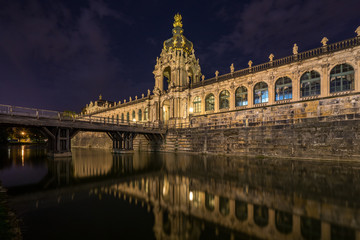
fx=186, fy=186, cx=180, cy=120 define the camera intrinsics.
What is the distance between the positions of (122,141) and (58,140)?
944 centimetres

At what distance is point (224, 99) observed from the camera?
32.4 metres

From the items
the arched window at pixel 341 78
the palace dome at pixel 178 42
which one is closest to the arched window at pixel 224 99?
the arched window at pixel 341 78

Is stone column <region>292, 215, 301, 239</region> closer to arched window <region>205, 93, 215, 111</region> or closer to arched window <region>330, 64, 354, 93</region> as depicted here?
arched window <region>330, 64, 354, 93</region>

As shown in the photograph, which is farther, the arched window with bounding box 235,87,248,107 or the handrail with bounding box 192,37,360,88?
the arched window with bounding box 235,87,248,107

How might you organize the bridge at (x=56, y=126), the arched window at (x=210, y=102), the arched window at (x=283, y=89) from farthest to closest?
the arched window at (x=210, y=102)
the arched window at (x=283, y=89)
the bridge at (x=56, y=126)

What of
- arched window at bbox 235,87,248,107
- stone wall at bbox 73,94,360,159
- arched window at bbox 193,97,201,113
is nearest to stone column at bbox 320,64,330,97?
stone wall at bbox 73,94,360,159

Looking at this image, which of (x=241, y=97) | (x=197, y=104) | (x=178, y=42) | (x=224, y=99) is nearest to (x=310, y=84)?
(x=241, y=97)

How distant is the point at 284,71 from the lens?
25.8m

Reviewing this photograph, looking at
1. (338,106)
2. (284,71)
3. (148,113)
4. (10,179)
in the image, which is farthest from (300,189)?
(148,113)

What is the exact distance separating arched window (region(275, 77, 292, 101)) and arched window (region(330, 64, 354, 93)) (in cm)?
450

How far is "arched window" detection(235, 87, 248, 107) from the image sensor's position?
29.9m

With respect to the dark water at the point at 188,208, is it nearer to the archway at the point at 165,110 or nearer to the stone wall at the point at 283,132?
the stone wall at the point at 283,132

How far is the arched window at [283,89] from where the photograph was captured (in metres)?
25.5

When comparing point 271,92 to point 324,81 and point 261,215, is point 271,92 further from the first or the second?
point 261,215
